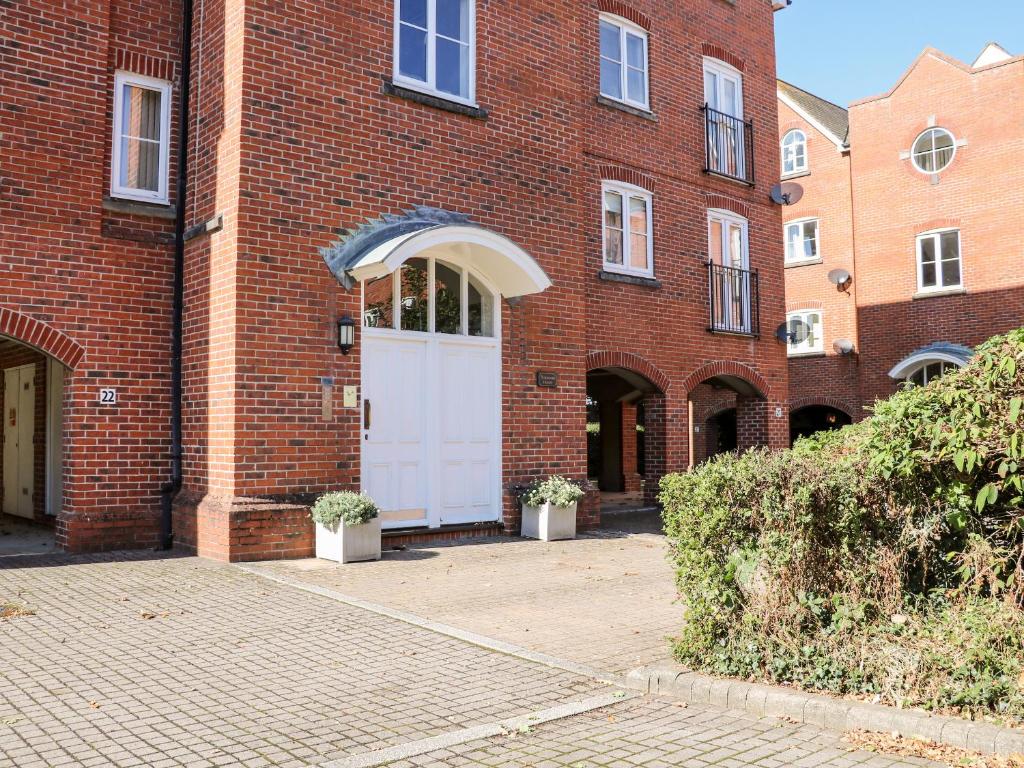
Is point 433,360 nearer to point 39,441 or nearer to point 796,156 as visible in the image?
point 39,441

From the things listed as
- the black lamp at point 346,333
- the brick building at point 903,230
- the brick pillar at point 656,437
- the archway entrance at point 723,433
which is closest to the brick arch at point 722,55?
the brick pillar at point 656,437

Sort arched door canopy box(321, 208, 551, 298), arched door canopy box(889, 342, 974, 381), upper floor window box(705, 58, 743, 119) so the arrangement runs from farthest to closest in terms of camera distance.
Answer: arched door canopy box(889, 342, 974, 381) < upper floor window box(705, 58, 743, 119) < arched door canopy box(321, 208, 551, 298)

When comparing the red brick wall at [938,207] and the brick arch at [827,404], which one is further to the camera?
the brick arch at [827,404]

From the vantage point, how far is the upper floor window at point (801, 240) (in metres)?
25.0

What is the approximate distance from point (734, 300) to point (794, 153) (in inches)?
457

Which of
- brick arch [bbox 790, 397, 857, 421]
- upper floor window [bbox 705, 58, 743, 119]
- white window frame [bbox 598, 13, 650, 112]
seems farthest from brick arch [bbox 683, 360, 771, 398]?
brick arch [bbox 790, 397, 857, 421]

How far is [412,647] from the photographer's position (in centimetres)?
595

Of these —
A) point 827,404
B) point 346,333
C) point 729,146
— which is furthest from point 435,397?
point 827,404

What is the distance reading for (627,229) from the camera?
14.1m

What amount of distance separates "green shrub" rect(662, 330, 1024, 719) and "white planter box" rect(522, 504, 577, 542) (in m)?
5.32

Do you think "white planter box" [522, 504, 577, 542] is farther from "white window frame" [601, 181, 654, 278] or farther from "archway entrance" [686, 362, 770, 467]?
"white window frame" [601, 181, 654, 278]

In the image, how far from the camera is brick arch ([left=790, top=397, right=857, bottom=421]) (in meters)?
23.3

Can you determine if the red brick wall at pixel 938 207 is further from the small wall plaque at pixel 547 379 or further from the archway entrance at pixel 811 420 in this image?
the small wall plaque at pixel 547 379

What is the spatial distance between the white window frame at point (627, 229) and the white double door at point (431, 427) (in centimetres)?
333
